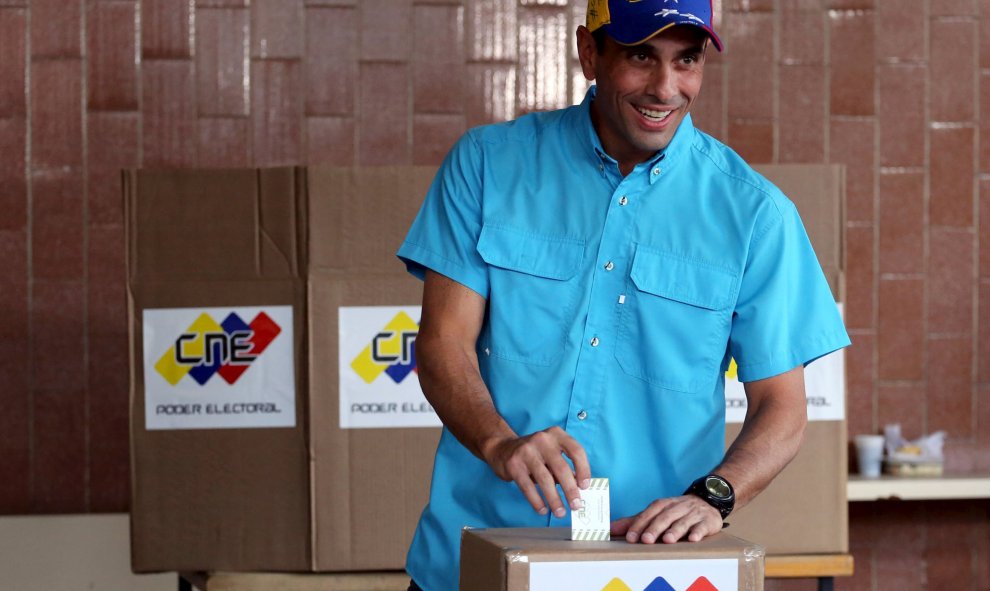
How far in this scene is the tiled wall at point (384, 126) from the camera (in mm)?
3391

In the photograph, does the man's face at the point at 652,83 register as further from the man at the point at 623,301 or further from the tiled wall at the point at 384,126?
the tiled wall at the point at 384,126

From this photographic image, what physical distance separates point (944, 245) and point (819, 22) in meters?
0.78

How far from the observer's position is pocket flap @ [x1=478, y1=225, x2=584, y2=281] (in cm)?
157

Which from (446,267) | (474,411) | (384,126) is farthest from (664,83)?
(384,126)

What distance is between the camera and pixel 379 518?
240 centimetres

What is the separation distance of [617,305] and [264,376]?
3.45 feet

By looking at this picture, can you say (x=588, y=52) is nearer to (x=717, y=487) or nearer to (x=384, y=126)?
(x=717, y=487)

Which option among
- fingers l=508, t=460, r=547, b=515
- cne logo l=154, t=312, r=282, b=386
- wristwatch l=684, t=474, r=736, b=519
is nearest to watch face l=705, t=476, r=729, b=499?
wristwatch l=684, t=474, r=736, b=519

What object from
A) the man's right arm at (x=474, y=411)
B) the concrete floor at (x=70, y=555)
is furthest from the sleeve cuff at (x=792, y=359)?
the concrete floor at (x=70, y=555)

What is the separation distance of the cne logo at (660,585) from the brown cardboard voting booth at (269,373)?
4.07 ft

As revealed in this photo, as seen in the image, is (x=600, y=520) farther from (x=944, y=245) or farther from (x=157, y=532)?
(x=944, y=245)

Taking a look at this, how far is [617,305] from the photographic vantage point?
5.14ft

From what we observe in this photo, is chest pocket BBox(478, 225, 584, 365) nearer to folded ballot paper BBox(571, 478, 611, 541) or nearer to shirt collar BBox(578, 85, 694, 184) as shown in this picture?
shirt collar BBox(578, 85, 694, 184)

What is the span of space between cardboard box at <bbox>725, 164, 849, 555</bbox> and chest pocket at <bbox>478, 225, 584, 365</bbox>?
1.01 metres
